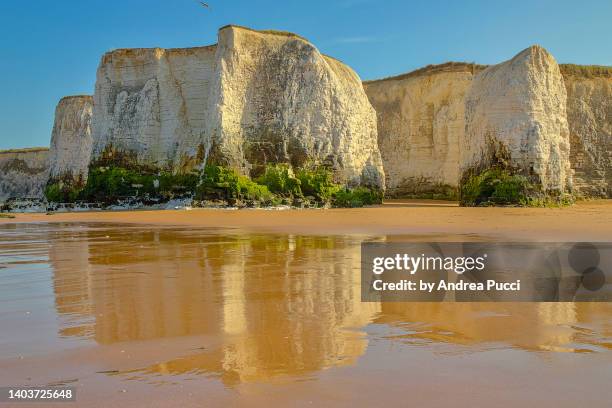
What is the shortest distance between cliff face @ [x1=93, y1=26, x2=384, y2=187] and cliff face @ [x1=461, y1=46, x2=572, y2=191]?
20.6 feet

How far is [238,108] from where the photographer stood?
942 inches

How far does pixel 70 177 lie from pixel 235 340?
134 ft

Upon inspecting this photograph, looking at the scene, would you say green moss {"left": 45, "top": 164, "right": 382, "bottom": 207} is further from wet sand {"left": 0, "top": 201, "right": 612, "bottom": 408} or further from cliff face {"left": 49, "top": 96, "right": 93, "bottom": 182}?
wet sand {"left": 0, "top": 201, "right": 612, "bottom": 408}

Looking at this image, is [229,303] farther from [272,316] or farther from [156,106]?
[156,106]

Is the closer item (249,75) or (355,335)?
(355,335)

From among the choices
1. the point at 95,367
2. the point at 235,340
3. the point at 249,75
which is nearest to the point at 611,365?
the point at 235,340

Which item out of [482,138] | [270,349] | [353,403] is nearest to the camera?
[353,403]

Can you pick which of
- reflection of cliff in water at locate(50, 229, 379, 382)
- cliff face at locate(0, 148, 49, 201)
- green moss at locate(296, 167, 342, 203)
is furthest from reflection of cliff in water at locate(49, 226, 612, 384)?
cliff face at locate(0, 148, 49, 201)

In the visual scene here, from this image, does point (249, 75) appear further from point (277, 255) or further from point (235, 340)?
point (235, 340)

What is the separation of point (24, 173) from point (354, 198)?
4186 cm

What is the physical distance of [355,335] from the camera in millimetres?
3062

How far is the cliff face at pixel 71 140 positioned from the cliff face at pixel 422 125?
21640mm

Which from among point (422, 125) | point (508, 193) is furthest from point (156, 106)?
point (422, 125)

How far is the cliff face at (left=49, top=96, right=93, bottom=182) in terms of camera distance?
40.5m
